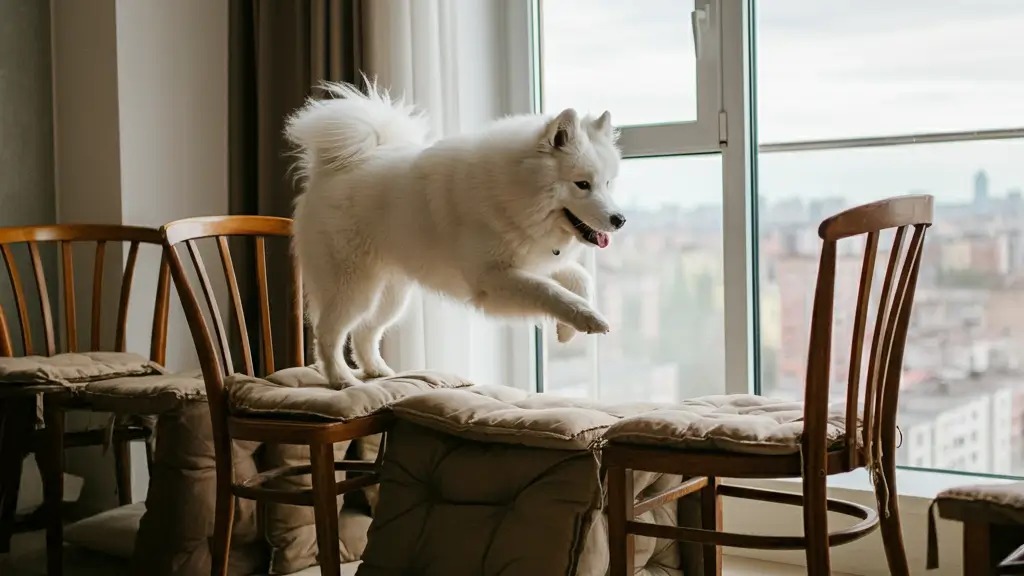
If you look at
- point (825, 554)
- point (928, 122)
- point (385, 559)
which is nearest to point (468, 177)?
point (385, 559)

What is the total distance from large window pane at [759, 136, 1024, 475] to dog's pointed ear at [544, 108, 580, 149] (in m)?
1.02

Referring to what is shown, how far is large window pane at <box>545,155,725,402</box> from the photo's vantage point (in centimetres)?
282

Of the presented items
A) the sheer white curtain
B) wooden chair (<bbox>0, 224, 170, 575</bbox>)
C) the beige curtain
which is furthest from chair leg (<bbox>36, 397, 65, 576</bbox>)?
the sheer white curtain

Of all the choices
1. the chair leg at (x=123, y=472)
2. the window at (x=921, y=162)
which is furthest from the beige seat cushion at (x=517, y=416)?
the chair leg at (x=123, y=472)

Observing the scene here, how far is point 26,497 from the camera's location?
3127 millimetres

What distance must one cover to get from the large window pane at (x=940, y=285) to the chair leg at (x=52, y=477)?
6.03 feet

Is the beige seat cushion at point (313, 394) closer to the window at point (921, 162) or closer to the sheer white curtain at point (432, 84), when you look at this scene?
the sheer white curtain at point (432, 84)

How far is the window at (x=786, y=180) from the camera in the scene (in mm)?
2455

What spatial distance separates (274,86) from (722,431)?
2.09 metres

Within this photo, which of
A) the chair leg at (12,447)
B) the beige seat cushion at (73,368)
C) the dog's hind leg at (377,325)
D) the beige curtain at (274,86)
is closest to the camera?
the dog's hind leg at (377,325)

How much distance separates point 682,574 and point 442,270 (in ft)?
2.82

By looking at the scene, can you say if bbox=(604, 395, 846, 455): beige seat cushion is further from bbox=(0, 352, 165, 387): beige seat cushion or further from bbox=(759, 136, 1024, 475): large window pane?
bbox=(0, 352, 165, 387): beige seat cushion

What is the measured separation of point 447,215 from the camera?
1.93m

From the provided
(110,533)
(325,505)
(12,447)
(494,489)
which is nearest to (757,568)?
(494,489)
